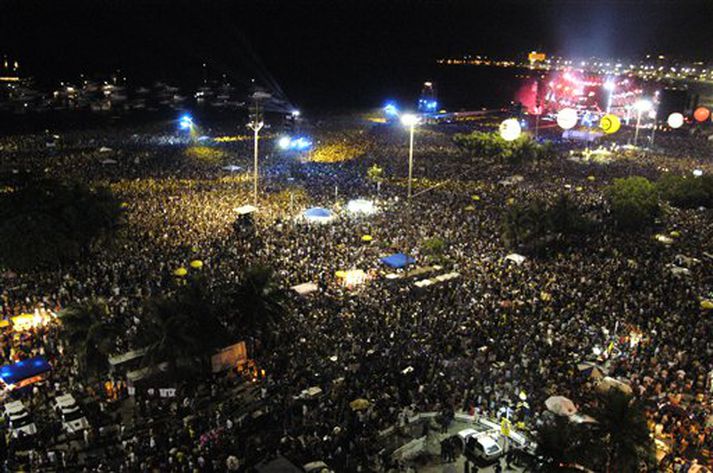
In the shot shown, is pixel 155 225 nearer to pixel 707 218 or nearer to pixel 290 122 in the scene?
pixel 707 218

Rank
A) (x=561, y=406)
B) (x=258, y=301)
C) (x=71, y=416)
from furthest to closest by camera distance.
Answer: (x=258, y=301)
(x=561, y=406)
(x=71, y=416)

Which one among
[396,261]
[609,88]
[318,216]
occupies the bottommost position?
[396,261]

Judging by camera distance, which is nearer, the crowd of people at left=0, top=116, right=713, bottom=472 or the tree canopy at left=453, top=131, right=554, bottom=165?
the crowd of people at left=0, top=116, right=713, bottom=472

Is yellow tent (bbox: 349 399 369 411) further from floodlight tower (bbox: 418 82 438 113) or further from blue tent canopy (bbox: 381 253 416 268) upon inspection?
floodlight tower (bbox: 418 82 438 113)

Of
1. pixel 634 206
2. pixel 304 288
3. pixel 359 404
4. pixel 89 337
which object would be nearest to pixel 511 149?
pixel 634 206

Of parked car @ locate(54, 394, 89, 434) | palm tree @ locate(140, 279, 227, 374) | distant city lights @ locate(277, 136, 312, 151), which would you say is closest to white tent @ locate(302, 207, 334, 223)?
palm tree @ locate(140, 279, 227, 374)

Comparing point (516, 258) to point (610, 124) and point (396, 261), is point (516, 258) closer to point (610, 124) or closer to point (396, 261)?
point (396, 261)

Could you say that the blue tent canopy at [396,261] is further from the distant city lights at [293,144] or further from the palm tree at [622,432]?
the distant city lights at [293,144]

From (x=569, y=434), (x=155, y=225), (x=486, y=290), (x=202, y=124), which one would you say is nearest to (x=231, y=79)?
(x=202, y=124)
